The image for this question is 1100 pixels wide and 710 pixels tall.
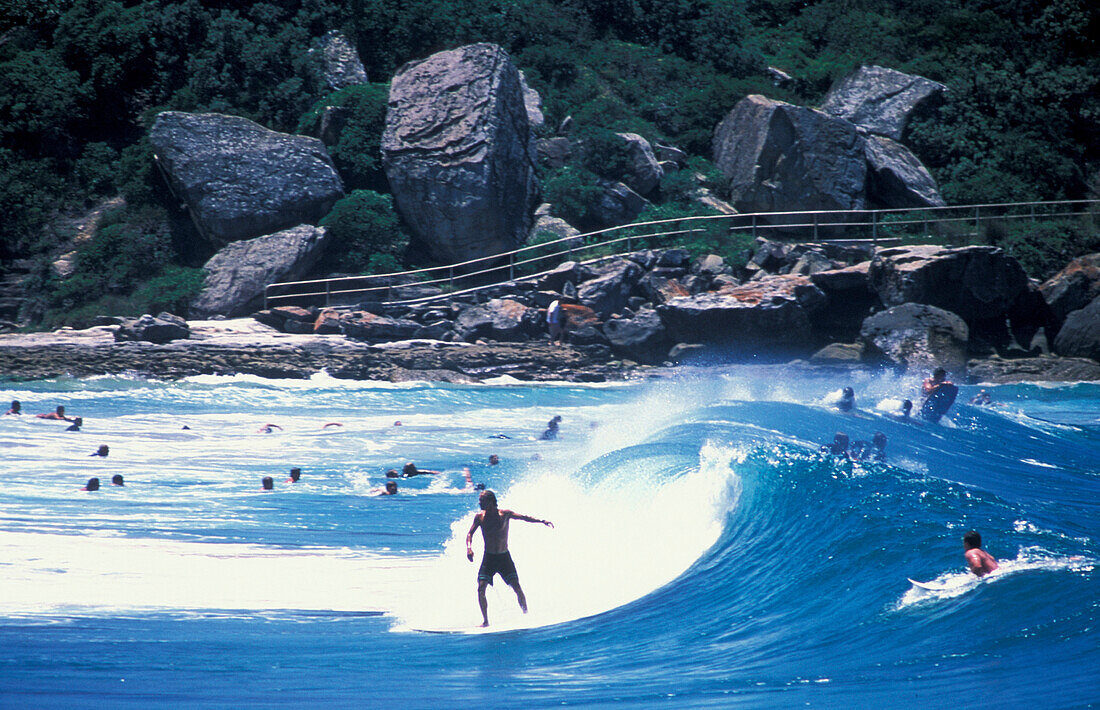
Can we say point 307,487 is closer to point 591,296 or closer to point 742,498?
point 742,498

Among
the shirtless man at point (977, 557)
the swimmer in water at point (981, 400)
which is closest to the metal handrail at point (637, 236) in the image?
the swimmer in water at point (981, 400)

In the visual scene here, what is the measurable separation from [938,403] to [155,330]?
58.2 ft

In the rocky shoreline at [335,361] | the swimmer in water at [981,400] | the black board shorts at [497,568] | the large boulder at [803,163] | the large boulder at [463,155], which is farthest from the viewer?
the large boulder at [803,163]

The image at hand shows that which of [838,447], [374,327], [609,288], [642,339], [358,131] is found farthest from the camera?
[358,131]

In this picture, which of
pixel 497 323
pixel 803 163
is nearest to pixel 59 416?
pixel 497 323

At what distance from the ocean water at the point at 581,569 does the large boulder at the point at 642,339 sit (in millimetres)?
7439

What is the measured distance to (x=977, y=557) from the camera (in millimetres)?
7145

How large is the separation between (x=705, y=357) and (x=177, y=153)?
56.6ft

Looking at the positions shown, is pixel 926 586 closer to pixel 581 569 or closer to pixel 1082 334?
pixel 581 569

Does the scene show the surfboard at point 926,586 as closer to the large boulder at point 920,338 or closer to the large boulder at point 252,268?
the large boulder at point 920,338

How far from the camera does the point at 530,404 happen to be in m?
20.5

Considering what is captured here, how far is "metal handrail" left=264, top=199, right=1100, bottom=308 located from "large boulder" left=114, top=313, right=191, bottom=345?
3.28 m

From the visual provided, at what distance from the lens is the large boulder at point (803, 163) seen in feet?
95.9

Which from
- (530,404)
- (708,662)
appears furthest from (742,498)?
(530,404)
